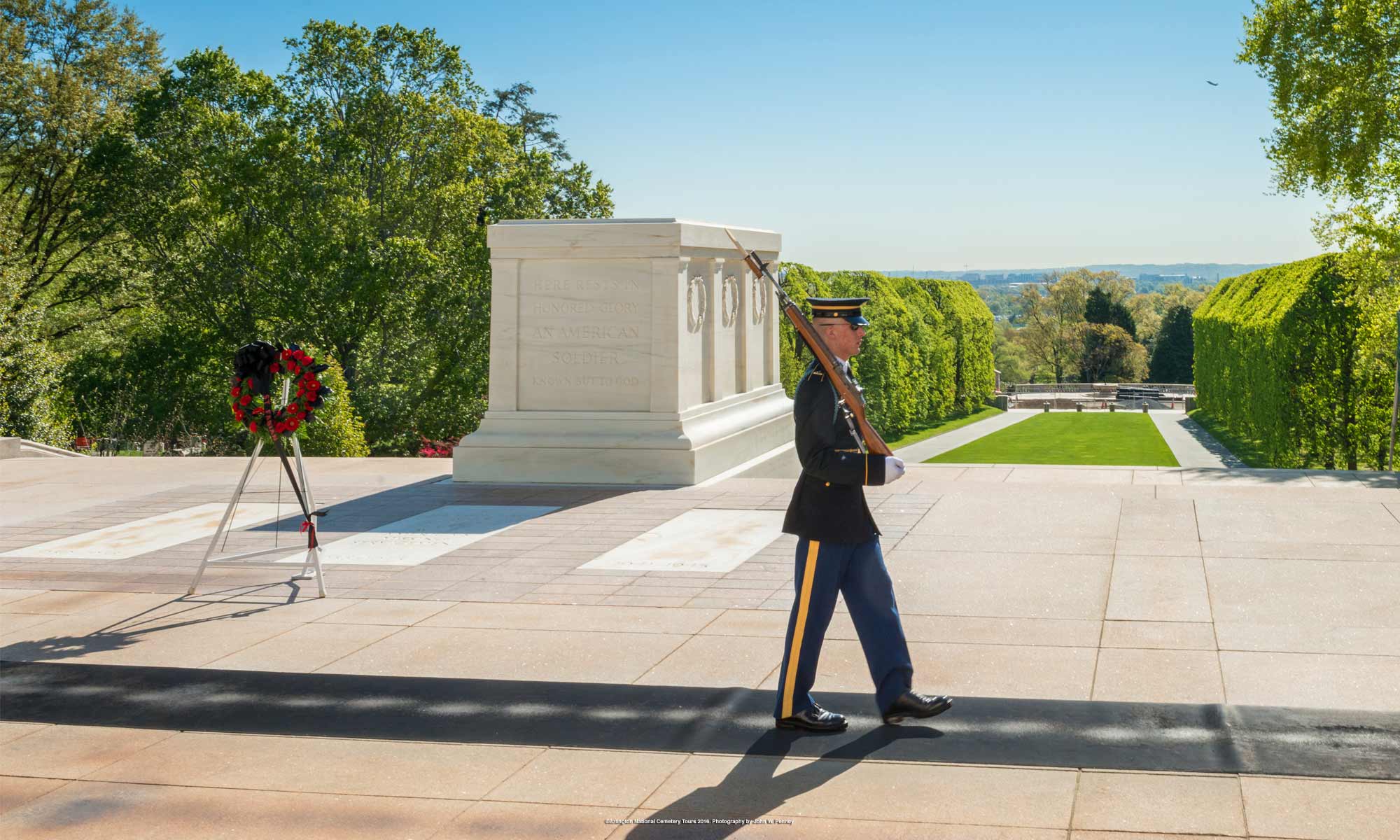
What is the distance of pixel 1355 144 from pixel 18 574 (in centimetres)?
2367

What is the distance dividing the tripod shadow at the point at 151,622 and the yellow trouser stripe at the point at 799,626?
3.60 meters


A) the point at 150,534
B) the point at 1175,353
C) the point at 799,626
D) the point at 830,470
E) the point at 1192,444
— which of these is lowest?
the point at 1192,444

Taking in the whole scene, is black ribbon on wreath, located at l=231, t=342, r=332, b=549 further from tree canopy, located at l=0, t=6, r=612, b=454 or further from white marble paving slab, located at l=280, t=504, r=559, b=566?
tree canopy, located at l=0, t=6, r=612, b=454

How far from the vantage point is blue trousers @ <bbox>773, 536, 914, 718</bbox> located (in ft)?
15.9

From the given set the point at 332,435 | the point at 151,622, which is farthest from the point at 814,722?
the point at 332,435

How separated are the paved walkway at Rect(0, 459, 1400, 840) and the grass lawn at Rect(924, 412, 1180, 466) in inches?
1008

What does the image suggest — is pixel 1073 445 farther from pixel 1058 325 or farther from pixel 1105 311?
pixel 1058 325

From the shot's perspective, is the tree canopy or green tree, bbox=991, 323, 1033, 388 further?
green tree, bbox=991, 323, 1033, 388

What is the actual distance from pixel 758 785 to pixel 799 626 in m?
0.70

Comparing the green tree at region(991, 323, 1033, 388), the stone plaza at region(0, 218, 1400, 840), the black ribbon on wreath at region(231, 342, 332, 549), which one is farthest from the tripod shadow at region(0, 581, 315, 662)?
the green tree at region(991, 323, 1033, 388)

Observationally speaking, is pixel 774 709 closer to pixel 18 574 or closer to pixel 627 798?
pixel 627 798

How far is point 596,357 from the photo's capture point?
41.0 ft

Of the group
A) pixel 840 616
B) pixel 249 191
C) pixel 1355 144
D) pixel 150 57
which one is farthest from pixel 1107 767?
pixel 150 57

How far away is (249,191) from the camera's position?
31.7 m
